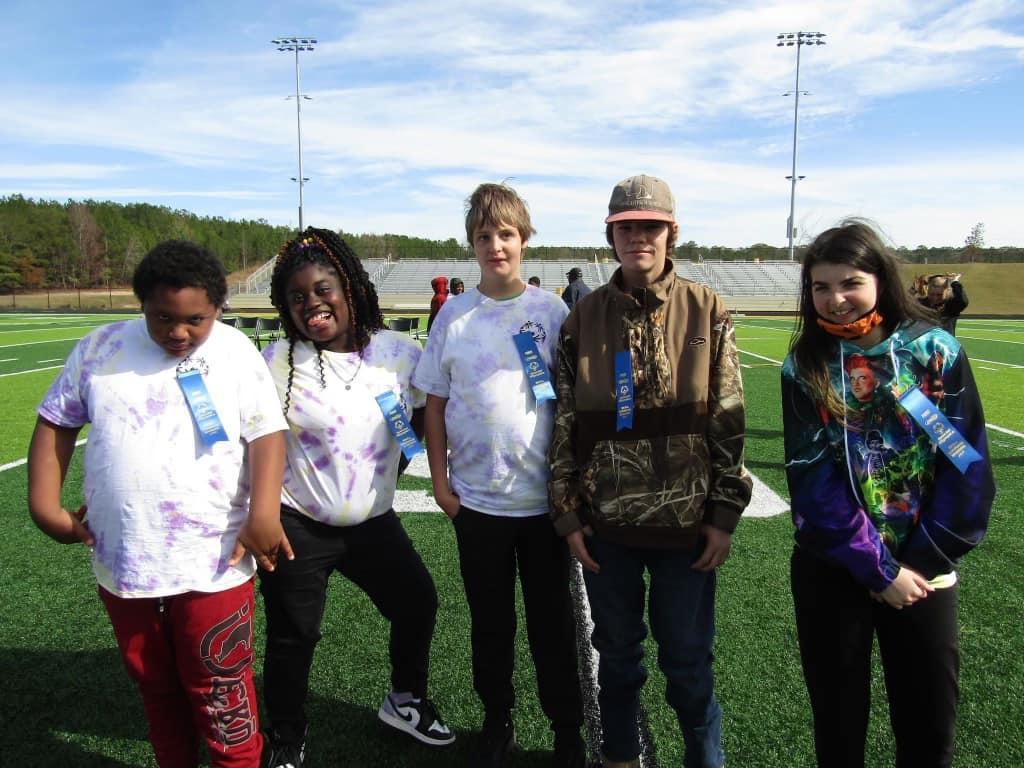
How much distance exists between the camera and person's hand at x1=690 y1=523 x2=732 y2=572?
6.33 feet

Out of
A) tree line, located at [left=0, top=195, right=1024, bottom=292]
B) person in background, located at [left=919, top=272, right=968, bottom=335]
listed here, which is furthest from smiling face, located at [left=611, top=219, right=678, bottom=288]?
tree line, located at [left=0, top=195, right=1024, bottom=292]

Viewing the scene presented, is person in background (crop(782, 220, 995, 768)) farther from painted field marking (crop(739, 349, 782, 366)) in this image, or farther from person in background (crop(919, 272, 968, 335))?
painted field marking (crop(739, 349, 782, 366))

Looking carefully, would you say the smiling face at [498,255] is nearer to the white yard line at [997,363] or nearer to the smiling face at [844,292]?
the smiling face at [844,292]

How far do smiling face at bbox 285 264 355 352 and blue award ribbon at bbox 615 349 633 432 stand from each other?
0.88 metres

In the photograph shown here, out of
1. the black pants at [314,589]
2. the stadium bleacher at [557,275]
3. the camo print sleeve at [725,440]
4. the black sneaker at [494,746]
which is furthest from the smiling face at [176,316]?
the stadium bleacher at [557,275]

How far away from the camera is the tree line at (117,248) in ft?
205

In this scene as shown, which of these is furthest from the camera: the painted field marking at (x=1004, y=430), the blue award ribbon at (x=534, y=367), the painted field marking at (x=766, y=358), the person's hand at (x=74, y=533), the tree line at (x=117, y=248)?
the tree line at (x=117, y=248)

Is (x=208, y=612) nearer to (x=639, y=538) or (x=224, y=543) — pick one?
Answer: (x=224, y=543)

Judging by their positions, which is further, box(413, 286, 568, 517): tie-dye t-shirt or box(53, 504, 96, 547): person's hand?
box(413, 286, 568, 517): tie-dye t-shirt

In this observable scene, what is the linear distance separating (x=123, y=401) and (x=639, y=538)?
54.5 inches

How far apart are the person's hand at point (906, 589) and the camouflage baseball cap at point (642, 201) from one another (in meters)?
1.06

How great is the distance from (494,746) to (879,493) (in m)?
1.40

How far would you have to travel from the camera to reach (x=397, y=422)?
2.24m

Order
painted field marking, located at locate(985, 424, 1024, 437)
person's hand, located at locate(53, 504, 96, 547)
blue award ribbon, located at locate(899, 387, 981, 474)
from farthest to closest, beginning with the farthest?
1. painted field marking, located at locate(985, 424, 1024, 437)
2. person's hand, located at locate(53, 504, 96, 547)
3. blue award ribbon, located at locate(899, 387, 981, 474)
